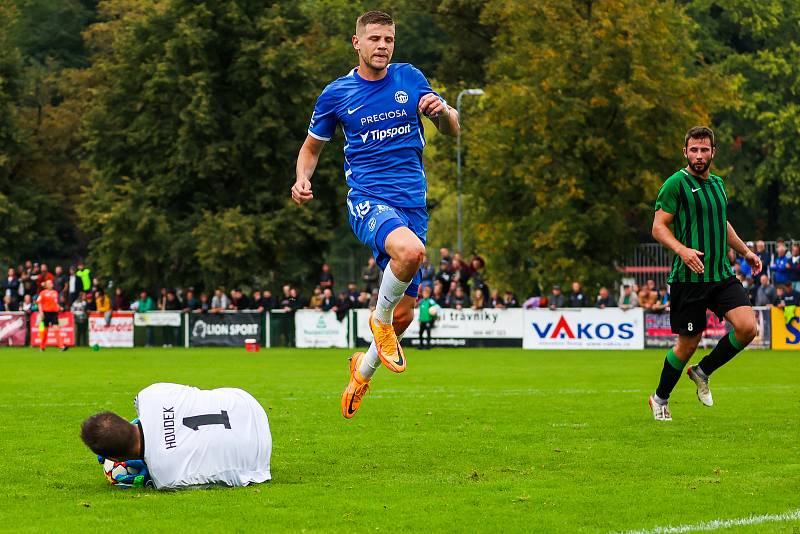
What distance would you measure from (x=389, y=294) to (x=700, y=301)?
331 cm

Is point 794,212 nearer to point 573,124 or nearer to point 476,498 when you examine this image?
point 573,124

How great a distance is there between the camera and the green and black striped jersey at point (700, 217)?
1181cm

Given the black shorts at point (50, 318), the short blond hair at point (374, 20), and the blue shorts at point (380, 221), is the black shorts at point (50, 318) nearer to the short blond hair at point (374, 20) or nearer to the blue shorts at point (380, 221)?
the blue shorts at point (380, 221)

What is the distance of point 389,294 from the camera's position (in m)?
10.0

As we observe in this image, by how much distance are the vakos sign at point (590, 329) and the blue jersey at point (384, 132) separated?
79.5 ft

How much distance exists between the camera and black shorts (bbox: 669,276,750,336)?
1186cm

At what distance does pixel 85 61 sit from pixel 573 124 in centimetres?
3269

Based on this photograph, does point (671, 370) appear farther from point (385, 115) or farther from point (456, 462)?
point (385, 115)

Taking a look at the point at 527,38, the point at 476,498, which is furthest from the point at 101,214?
the point at 476,498

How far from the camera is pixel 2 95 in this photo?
5269 cm

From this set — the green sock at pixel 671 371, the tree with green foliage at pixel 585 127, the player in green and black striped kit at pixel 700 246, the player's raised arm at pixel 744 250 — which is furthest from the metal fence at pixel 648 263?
the player in green and black striped kit at pixel 700 246

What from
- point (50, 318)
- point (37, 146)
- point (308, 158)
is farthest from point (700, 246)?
point (37, 146)

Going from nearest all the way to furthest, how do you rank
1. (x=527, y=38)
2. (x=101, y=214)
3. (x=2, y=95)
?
1. (x=527, y=38)
2. (x=101, y=214)
3. (x=2, y=95)

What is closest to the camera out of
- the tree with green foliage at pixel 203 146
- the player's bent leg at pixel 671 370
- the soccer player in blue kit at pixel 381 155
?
the soccer player in blue kit at pixel 381 155
